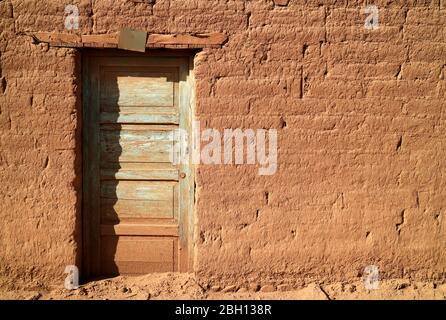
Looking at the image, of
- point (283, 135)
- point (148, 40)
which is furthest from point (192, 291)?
point (148, 40)

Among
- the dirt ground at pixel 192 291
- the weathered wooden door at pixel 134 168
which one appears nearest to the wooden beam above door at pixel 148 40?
the weathered wooden door at pixel 134 168

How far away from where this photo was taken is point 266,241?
140 inches

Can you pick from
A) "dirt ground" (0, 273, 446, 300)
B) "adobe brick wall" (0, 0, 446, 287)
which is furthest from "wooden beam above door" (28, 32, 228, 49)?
"dirt ground" (0, 273, 446, 300)

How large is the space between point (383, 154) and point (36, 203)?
284 centimetres

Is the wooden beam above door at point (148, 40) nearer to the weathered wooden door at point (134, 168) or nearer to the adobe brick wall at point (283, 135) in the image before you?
the adobe brick wall at point (283, 135)

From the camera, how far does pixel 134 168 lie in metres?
3.67

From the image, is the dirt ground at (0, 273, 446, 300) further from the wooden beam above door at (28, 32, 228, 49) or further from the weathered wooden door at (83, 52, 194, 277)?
the wooden beam above door at (28, 32, 228, 49)

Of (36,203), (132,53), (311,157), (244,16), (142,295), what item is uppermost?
(244,16)

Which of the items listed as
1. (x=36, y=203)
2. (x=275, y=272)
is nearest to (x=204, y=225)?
(x=275, y=272)

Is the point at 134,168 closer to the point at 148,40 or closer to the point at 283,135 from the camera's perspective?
the point at 148,40

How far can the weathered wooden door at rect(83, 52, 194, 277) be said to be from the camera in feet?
11.9

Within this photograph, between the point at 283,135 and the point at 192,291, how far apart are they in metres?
1.46

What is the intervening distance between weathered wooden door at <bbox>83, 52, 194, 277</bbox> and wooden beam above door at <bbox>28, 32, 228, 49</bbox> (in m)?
0.19

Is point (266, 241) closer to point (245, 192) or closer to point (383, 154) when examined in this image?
point (245, 192)
